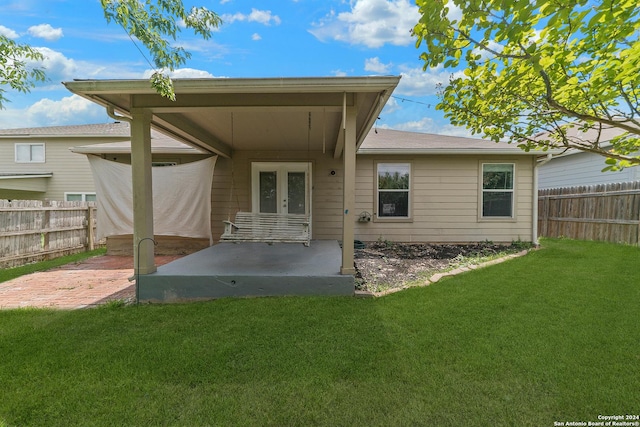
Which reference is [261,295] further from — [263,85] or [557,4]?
[557,4]

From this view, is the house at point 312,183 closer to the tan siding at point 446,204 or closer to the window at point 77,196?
the tan siding at point 446,204

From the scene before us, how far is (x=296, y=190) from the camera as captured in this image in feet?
25.1

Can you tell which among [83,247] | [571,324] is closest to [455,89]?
[571,324]

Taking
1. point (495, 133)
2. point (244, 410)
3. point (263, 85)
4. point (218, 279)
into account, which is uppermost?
point (263, 85)

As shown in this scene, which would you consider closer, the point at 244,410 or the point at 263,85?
the point at 244,410

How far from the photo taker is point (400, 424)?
1.75m

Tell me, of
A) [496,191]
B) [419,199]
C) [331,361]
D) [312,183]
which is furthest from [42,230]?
[496,191]

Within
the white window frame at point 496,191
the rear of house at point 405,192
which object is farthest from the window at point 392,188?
the white window frame at point 496,191

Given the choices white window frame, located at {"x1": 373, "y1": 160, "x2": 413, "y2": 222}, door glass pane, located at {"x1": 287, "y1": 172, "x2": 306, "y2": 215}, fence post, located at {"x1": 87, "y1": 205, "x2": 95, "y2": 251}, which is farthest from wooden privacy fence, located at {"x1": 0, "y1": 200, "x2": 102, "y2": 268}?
white window frame, located at {"x1": 373, "y1": 160, "x2": 413, "y2": 222}

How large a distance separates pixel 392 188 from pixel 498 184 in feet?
8.36

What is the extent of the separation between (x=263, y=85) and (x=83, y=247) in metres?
7.43

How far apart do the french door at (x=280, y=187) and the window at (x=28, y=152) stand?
11.4 m

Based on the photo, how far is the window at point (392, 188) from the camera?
7703 mm

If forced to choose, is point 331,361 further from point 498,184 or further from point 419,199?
point 498,184
